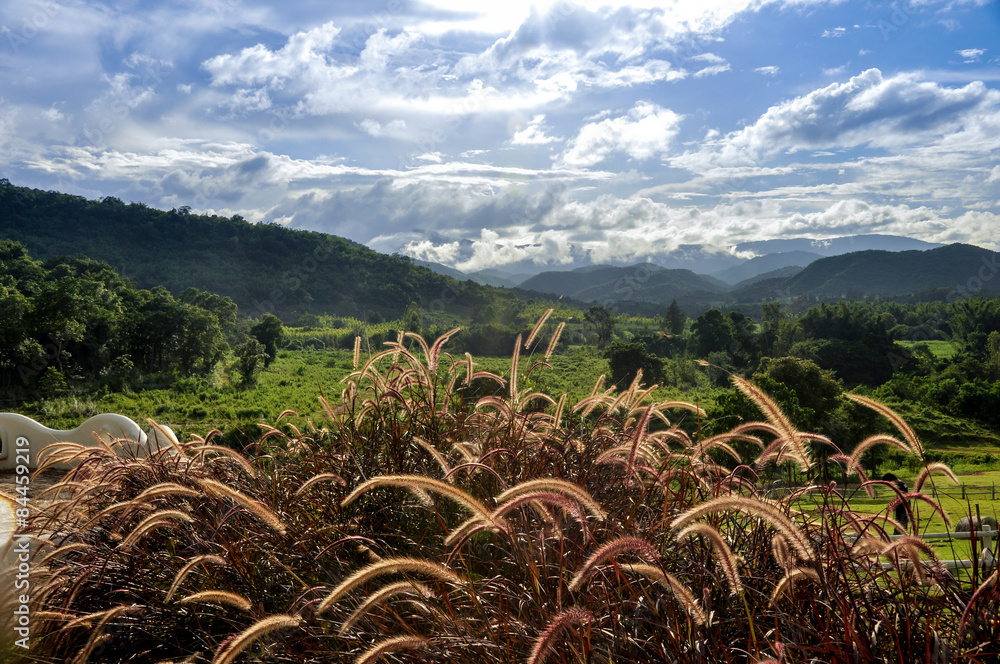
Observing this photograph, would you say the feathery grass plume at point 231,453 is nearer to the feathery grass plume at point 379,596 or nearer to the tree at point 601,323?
the feathery grass plume at point 379,596

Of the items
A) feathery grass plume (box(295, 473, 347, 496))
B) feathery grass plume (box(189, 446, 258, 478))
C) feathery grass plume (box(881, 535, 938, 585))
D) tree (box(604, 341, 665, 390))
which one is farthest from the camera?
tree (box(604, 341, 665, 390))

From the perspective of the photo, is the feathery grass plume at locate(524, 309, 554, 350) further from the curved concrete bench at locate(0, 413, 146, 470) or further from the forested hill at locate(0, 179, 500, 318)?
the forested hill at locate(0, 179, 500, 318)

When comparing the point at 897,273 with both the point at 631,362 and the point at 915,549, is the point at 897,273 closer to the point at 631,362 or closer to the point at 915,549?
the point at 631,362

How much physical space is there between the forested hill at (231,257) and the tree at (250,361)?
3289 centimetres

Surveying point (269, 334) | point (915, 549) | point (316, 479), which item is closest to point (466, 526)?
point (316, 479)

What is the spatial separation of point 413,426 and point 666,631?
5.64 feet

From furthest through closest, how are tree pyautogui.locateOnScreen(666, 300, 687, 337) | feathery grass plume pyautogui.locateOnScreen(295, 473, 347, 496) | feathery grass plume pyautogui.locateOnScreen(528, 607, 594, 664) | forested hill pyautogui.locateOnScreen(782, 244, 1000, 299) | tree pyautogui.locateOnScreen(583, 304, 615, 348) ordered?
forested hill pyautogui.locateOnScreen(782, 244, 1000, 299), tree pyautogui.locateOnScreen(666, 300, 687, 337), tree pyautogui.locateOnScreen(583, 304, 615, 348), feathery grass plume pyautogui.locateOnScreen(295, 473, 347, 496), feathery grass plume pyautogui.locateOnScreen(528, 607, 594, 664)

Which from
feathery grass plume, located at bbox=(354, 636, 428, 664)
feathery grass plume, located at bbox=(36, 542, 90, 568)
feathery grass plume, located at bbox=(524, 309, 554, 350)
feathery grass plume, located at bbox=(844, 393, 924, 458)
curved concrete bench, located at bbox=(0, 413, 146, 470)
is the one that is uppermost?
feathery grass plume, located at bbox=(524, 309, 554, 350)

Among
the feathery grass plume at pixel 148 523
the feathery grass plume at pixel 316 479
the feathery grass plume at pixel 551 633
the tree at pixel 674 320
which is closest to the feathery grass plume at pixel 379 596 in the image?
the feathery grass plume at pixel 551 633

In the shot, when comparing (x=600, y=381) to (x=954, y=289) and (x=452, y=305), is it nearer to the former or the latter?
(x=452, y=305)

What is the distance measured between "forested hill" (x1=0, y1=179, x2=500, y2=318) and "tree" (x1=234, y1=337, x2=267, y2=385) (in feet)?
108

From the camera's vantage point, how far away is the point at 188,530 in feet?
9.09

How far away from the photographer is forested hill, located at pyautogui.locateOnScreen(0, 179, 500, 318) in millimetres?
86125

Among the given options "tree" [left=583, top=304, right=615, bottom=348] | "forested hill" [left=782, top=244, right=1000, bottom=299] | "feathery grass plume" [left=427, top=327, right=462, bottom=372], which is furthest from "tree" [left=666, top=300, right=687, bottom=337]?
"feathery grass plume" [left=427, top=327, right=462, bottom=372]
